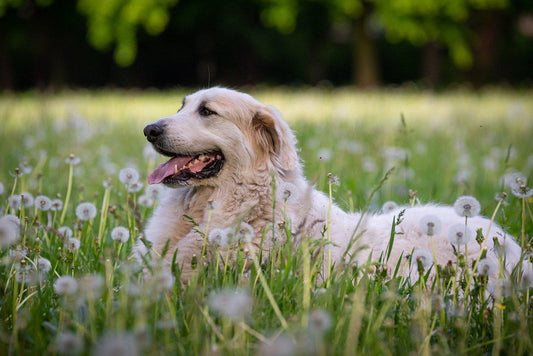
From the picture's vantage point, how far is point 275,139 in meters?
3.66

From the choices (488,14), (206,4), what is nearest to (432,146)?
(488,14)

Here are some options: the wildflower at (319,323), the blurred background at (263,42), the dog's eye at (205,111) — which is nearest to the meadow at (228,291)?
the wildflower at (319,323)

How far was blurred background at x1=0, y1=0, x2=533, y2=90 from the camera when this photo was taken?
79.3 ft

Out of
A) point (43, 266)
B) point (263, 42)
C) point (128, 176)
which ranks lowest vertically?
point (43, 266)

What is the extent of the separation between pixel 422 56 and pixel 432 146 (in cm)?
3066

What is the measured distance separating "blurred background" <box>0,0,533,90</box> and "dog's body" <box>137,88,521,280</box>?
19855 mm

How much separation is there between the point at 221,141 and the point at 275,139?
0.36 m

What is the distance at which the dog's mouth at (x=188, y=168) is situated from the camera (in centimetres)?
355

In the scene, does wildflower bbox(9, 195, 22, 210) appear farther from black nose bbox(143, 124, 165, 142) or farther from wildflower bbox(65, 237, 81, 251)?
black nose bbox(143, 124, 165, 142)

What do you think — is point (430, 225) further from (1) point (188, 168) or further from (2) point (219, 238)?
(1) point (188, 168)

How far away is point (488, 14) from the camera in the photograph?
27.1 meters

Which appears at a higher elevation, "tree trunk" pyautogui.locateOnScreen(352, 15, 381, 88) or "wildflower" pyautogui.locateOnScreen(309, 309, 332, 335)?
"tree trunk" pyautogui.locateOnScreen(352, 15, 381, 88)

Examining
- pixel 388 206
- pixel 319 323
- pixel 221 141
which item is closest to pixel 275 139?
pixel 221 141

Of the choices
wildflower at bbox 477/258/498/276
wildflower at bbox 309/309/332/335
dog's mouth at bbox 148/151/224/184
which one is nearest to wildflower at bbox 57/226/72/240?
dog's mouth at bbox 148/151/224/184
